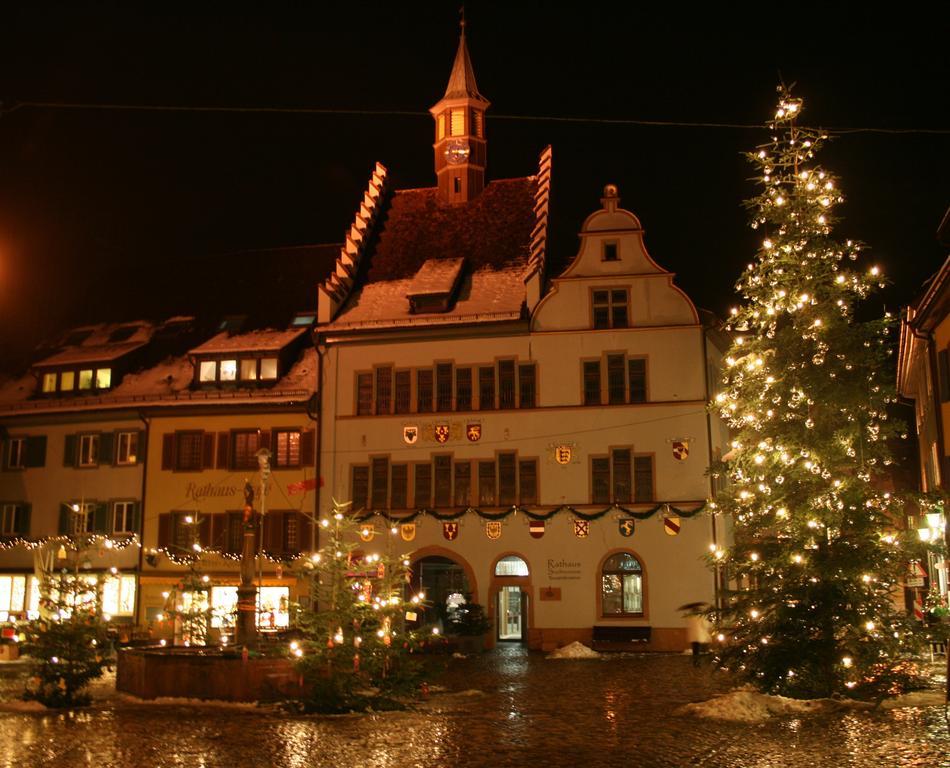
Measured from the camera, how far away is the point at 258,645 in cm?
2262

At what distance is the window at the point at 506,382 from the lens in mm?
37438

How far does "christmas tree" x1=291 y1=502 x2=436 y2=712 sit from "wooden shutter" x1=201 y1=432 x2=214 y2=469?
19.4m

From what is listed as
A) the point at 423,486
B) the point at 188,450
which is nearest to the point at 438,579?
the point at 423,486

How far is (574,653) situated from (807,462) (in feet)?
46.3

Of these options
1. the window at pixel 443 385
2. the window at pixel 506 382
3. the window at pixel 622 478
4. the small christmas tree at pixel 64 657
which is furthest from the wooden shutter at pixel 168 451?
the small christmas tree at pixel 64 657

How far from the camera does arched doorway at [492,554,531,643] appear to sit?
36.4 m

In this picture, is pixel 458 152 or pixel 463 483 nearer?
pixel 463 483

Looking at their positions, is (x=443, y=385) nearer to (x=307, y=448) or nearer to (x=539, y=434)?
(x=539, y=434)

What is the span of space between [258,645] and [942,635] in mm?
12430

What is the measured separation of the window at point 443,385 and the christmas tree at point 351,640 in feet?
55.8

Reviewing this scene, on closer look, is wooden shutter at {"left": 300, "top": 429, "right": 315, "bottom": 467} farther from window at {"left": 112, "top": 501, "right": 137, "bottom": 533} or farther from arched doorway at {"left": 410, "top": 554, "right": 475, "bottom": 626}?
window at {"left": 112, "top": 501, "right": 137, "bottom": 533}

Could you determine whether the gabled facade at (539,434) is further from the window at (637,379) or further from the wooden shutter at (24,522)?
the wooden shutter at (24,522)

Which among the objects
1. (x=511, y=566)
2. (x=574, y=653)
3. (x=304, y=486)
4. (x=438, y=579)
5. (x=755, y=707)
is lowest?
(x=755, y=707)

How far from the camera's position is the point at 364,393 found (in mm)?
38812
